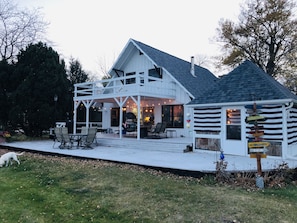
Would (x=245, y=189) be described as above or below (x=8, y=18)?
below

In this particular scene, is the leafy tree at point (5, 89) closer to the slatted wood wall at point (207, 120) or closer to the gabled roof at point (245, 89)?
the slatted wood wall at point (207, 120)

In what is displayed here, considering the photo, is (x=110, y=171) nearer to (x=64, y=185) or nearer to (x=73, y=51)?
(x=64, y=185)

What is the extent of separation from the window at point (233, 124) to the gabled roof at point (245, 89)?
61 centimetres

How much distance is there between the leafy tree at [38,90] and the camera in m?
16.8

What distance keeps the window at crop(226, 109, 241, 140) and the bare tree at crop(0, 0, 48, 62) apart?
1860 cm

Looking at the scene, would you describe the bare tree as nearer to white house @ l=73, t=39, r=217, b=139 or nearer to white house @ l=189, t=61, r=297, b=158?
white house @ l=73, t=39, r=217, b=139

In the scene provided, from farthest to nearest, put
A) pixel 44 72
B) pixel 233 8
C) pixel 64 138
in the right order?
pixel 233 8 < pixel 44 72 < pixel 64 138

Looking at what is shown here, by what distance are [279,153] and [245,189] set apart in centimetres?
431

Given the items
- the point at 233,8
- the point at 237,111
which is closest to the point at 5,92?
the point at 237,111

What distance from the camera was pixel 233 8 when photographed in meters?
28.0

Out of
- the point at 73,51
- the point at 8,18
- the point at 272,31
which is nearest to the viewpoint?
the point at 8,18

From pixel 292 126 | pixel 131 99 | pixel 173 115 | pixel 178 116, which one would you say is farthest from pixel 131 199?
pixel 131 99

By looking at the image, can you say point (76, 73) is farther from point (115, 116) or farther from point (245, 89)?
point (245, 89)

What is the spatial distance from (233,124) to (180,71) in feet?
27.2
